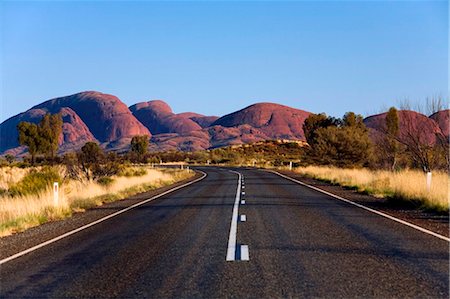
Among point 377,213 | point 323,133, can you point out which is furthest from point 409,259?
point 323,133

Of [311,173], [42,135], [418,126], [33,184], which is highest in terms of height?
[42,135]

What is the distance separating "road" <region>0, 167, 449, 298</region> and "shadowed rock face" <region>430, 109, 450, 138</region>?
47.5 ft

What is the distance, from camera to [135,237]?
11211 mm

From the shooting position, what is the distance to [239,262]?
813 centimetres

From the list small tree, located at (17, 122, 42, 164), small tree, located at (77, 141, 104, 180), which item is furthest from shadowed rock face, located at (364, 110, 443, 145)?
small tree, located at (17, 122, 42, 164)

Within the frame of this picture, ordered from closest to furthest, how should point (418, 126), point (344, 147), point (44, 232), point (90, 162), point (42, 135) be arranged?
point (44, 232), point (418, 126), point (90, 162), point (344, 147), point (42, 135)

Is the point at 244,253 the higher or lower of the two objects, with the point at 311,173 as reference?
higher

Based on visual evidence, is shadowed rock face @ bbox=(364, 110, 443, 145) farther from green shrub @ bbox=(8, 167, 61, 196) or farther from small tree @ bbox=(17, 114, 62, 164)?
small tree @ bbox=(17, 114, 62, 164)

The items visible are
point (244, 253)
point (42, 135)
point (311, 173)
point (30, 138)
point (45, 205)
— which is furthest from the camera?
point (42, 135)

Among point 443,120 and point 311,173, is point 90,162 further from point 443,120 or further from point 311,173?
point 443,120

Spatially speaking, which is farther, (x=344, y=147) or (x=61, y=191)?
(x=344, y=147)

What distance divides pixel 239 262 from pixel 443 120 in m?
21.2

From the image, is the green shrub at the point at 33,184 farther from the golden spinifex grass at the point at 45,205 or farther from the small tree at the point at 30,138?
the small tree at the point at 30,138

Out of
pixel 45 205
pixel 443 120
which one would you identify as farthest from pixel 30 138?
pixel 443 120
